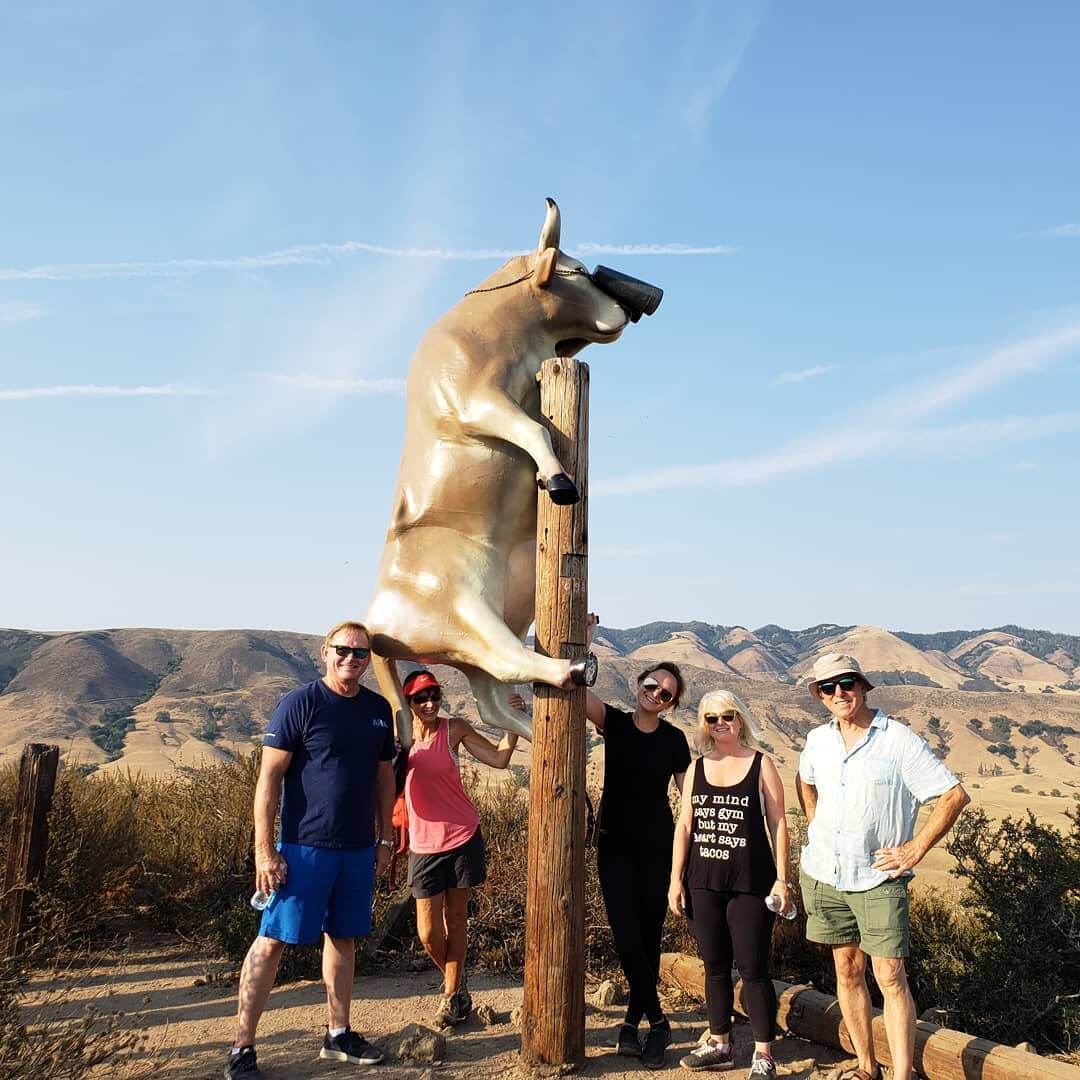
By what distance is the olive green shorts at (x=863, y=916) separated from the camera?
12.7 ft

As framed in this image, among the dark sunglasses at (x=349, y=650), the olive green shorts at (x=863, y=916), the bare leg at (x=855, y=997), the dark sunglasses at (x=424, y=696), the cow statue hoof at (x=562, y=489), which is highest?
the cow statue hoof at (x=562, y=489)

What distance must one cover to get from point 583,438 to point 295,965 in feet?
13.9

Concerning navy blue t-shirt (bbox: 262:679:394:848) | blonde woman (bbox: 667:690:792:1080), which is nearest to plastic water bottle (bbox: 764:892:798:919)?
blonde woman (bbox: 667:690:792:1080)

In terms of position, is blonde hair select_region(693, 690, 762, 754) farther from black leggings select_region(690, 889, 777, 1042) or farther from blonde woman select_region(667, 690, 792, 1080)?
black leggings select_region(690, 889, 777, 1042)

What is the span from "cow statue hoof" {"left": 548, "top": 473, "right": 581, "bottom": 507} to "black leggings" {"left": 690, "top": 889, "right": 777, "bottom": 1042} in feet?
6.28

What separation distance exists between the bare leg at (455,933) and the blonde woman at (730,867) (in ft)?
3.79

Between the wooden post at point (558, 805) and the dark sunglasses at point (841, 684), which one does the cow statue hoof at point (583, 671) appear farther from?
the dark sunglasses at point (841, 684)

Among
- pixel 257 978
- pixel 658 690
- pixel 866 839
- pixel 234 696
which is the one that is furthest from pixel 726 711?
pixel 234 696

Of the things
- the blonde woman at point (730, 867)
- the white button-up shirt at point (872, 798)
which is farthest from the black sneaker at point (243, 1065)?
the white button-up shirt at point (872, 798)

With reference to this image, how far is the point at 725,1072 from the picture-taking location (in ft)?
14.7

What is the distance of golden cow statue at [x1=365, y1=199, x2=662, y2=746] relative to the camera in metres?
4.59

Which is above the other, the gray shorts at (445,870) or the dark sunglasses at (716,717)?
the dark sunglasses at (716,717)

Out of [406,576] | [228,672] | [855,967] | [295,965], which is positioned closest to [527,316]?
[406,576]

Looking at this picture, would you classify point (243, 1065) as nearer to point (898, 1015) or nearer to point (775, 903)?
point (775, 903)
